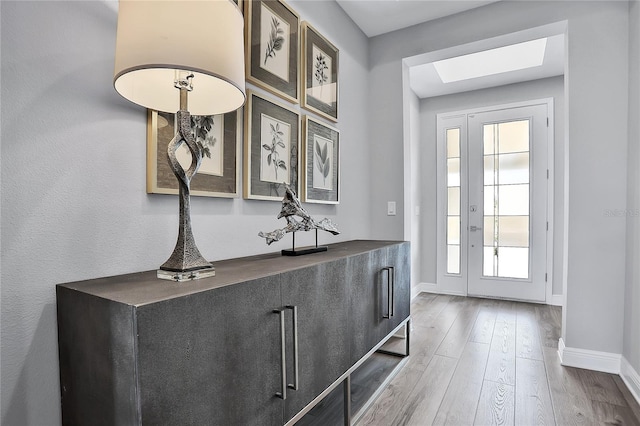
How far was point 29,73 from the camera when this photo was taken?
95 cm

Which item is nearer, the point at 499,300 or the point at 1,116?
the point at 1,116

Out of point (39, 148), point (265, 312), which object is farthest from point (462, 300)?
point (39, 148)

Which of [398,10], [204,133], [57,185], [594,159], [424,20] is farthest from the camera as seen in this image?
[424,20]

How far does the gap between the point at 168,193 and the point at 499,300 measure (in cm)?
396

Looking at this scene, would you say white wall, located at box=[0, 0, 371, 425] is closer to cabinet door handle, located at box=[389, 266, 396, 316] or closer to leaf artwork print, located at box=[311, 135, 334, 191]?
leaf artwork print, located at box=[311, 135, 334, 191]

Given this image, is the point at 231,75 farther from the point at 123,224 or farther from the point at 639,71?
the point at 639,71

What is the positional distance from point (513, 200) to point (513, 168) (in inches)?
14.5

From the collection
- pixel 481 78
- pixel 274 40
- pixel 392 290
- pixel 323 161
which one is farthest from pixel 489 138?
pixel 274 40

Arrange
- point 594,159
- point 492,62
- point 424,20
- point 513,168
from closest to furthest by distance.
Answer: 1. point 594,159
2. point 424,20
3. point 492,62
4. point 513,168

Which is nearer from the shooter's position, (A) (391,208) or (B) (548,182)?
(A) (391,208)

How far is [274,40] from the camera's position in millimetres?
1836

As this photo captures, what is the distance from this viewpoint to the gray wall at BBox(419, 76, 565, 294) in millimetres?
3727

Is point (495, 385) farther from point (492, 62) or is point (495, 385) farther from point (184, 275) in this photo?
point (492, 62)

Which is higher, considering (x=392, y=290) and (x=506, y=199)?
(x=506, y=199)
